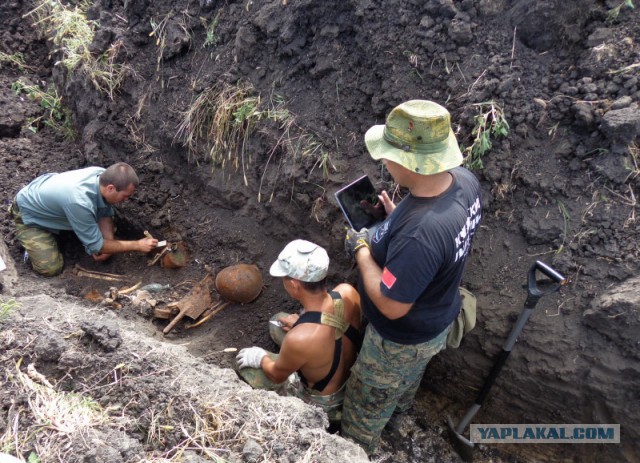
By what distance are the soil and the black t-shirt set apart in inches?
31.7

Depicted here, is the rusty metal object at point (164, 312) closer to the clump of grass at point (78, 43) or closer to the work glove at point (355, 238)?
the work glove at point (355, 238)

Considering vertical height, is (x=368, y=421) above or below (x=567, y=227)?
below

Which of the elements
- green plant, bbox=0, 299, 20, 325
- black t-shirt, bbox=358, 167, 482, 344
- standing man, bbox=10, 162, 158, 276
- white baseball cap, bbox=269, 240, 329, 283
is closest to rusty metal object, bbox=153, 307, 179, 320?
standing man, bbox=10, 162, 158, 276

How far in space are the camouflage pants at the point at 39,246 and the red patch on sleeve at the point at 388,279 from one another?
3437 millimetres

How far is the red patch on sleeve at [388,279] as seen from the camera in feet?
7.08

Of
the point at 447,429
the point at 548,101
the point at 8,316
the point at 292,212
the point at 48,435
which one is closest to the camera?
the point at 48,435

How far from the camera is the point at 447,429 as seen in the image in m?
3.63

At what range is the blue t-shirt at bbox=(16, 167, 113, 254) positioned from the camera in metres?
3.90

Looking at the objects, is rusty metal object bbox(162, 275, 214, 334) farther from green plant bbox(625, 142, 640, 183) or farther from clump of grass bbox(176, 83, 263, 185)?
green plant bbox(625, 142, 640, 183)

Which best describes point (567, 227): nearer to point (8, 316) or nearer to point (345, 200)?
point (345, 200)

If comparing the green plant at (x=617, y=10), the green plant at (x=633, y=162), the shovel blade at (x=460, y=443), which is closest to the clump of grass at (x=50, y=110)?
the shovel blade at (x=460, y=443)

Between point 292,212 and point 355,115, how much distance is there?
0.99 meters

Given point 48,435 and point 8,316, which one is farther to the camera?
point 8,316

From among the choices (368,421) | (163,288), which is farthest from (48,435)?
(163,288)
